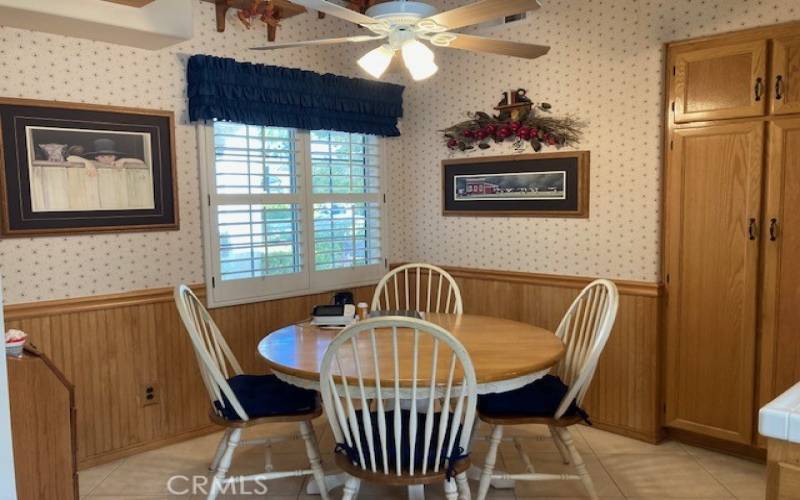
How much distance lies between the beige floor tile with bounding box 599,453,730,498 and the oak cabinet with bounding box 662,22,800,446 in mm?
228

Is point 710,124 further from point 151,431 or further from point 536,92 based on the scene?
point 151,431

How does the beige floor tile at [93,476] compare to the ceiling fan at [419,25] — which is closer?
the ceiling fan at [419,25]

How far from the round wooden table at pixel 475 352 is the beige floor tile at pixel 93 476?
1107 mm

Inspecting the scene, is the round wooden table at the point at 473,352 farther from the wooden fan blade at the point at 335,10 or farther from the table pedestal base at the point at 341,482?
the wooden fan blade at the point at 335,10

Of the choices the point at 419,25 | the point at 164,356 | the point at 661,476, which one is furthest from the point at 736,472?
the point at 164,356

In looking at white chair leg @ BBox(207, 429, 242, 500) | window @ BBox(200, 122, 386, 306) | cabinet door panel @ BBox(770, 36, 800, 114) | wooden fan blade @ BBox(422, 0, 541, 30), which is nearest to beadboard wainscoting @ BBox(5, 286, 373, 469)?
window @ BBox(200, 122, 386, 306)

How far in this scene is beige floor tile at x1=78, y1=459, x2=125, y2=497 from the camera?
2.79 meters

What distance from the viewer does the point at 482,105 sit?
3.84 meters

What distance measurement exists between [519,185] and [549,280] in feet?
2.00

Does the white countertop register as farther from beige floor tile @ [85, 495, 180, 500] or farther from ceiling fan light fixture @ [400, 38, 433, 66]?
beige floor tile @ [85, 495, 180, 500]

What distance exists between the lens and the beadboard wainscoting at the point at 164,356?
295 centimetres

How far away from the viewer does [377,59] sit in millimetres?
2414

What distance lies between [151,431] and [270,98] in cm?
194

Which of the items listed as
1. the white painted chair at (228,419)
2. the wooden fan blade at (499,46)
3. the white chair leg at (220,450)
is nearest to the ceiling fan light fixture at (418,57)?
the wooden fan blade at (499,46)
